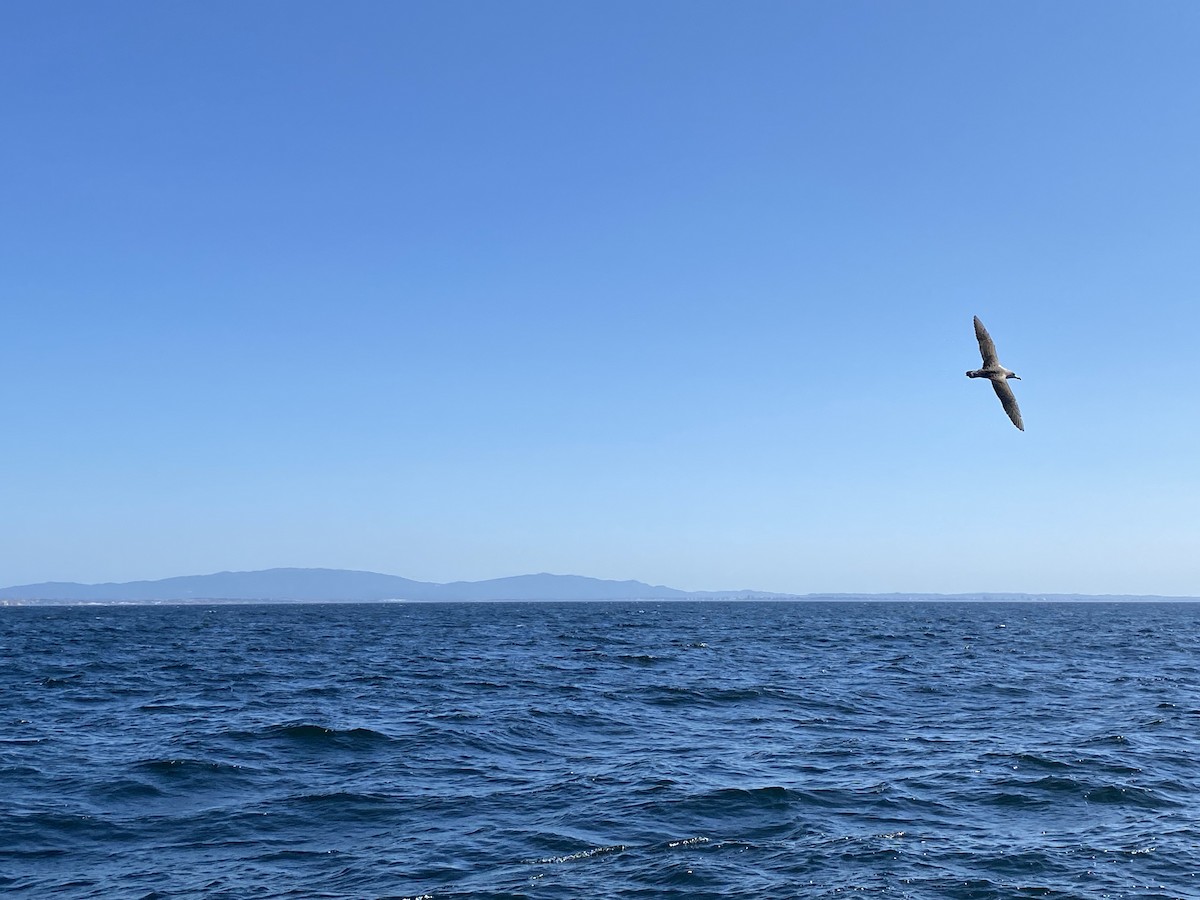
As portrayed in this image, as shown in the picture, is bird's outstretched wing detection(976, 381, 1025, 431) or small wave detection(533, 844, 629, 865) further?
bird's outstretched wing detection(976, 381, 1025, 431)

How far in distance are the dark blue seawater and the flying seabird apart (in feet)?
25.6

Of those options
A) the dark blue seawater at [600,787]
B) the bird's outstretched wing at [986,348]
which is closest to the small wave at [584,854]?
the dark blue seawater at [600,787]

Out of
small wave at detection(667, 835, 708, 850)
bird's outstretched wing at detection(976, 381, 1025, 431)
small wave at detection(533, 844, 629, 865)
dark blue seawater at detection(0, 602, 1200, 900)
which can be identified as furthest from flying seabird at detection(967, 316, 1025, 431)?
small wave at detection(533, 844, 629, 865)

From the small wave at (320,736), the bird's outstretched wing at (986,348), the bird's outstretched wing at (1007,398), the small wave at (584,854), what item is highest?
the bird's outstretched wing at (986,348)

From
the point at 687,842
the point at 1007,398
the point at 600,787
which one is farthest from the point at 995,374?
the point at 600,787

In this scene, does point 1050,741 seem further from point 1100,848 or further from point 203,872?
point 203,872

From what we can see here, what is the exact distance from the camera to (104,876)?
14.3 metres

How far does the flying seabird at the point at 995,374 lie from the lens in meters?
17.9

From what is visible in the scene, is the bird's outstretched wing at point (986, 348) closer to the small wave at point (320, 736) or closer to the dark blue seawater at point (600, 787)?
the dark blue seawater at point (600, 787)

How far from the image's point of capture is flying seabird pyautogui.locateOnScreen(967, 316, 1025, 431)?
17938mm

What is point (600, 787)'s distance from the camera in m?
19.8

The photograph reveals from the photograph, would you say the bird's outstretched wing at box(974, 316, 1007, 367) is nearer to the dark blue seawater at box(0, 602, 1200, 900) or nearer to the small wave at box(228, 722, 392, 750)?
the dark blue seawater at box(0, 602, 1200, 900)

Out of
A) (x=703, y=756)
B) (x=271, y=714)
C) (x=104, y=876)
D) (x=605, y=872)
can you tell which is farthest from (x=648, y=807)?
(x=271, y=714)

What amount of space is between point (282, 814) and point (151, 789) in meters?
3.63
